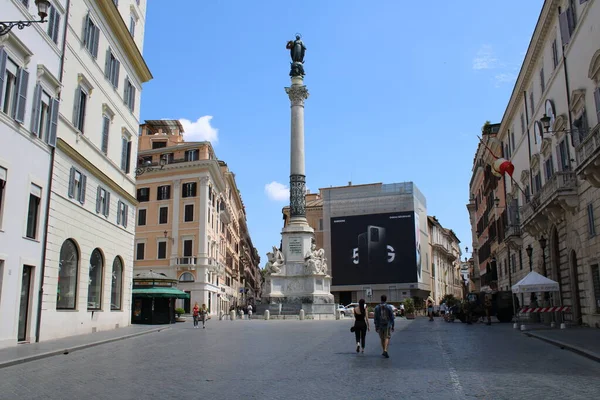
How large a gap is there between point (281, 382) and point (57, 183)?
1438 cm

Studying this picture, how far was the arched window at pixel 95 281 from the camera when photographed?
25.6 metres

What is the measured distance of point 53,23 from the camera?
2083 cm

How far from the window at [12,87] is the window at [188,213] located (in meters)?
43.0

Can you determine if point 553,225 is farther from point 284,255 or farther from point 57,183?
point 57,183

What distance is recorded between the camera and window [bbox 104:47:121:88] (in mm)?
27156

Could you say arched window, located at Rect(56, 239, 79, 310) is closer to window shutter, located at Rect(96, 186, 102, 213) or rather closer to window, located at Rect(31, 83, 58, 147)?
window shutter, located at Rect(96, 186, 102, 213)

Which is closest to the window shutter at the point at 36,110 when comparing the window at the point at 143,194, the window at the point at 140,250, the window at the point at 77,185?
the window at the point at 77,185

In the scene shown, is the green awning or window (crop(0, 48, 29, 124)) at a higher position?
window (crop(0, 48, 29, 124))

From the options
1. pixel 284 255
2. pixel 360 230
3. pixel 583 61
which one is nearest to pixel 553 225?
pixel 583 61

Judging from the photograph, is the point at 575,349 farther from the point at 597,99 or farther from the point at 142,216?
the point at 142,216

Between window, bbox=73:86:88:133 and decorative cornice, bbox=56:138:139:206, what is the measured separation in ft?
4.83

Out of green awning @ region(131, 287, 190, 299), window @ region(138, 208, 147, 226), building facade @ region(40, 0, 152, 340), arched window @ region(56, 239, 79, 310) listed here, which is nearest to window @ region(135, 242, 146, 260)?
window @ region(138, 208, 147, 226)

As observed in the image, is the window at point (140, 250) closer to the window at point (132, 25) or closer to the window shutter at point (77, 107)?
the window at point (132, 25)

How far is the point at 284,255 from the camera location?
41969mm
